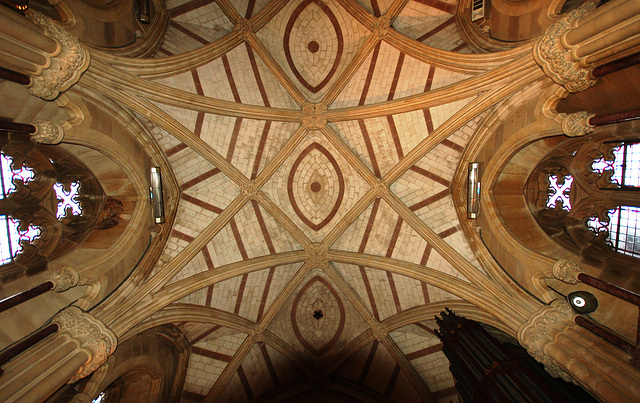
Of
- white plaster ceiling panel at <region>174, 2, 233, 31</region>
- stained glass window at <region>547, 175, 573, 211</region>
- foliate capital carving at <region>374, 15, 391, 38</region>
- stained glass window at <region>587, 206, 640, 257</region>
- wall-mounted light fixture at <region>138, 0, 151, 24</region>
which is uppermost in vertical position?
white plaster ceiling panel at <region>174, 2, 233, 31</region>

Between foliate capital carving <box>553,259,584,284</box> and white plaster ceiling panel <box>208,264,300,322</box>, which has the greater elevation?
white plaster ceiling panel <box>208,264,300,322</box>

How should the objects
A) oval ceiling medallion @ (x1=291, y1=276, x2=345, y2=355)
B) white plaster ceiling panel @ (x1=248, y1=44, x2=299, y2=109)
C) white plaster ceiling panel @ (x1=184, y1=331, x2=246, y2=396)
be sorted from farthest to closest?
1. oval ceiling medallion @ (x1=291, y1=276, x2=345, y2=355)
2. white plaster ceiling panel @ (x1=184, y1=331, x2=246, y2=396)
3. white plaster ceiling panel @ (x1=248, y1=44, x2=299, y2=109)

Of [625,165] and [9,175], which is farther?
[625,165]

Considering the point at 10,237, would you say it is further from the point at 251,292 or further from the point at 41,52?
the point at 251,292

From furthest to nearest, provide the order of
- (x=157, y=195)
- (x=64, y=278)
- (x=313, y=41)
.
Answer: (x=313, y=41) → (x=157, y=195) → (x=64, y=278)

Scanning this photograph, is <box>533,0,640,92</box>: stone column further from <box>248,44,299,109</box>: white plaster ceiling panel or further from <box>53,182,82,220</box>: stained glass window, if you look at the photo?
<box>53,182,82,220</box>: stained glass window

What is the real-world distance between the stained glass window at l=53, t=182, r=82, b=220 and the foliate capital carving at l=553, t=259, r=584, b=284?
12603mm

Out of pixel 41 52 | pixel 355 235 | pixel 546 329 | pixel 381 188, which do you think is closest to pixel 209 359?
pixel 355 235

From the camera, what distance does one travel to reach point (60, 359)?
23.7ft

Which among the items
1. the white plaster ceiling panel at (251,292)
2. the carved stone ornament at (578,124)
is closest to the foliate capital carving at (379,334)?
the white plaster ceiling panel at (251,292)

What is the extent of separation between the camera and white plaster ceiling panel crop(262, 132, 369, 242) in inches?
496

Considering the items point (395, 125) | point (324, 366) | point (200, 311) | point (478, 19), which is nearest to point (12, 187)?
point (200, 311)

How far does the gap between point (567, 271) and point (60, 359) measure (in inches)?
439

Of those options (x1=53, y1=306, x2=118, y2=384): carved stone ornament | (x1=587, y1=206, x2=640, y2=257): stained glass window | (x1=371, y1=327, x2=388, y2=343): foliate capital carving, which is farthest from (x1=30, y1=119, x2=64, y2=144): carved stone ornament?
(x1=587, y1=206, x2=640, y2=257): stained glass window
